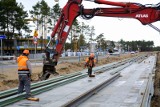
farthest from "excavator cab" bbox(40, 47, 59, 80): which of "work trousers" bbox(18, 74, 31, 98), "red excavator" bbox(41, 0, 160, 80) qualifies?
"work trousers" bbox(18, 74, 31, 98)

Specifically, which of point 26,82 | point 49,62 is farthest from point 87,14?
point 26,82

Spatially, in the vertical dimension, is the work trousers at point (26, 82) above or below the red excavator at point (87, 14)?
below

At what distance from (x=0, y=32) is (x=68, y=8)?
49479 millimetres

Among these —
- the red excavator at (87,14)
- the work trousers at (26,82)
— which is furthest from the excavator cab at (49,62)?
the work trousers at (26,82)

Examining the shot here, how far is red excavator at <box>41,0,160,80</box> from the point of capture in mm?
18734

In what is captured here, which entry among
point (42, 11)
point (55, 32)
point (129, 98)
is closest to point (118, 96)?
point (129, 98)

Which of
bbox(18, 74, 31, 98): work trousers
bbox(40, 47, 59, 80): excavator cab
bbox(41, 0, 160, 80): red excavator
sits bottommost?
bbox(18, 74, 31, 98): work trousers

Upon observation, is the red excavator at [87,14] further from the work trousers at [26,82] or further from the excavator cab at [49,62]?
the work trousers at [26,82]

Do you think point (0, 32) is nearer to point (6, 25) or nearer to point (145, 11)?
point (6, 25)

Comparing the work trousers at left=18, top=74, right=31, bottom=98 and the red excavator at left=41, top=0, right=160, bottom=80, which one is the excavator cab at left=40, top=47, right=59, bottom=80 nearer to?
the red excavator at left=41, top=0, right=160, bottom=80

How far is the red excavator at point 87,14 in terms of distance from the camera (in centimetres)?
1873

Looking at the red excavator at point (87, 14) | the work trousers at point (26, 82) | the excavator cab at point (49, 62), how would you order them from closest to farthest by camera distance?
the work trousers at point (26, 82) → the red excavator at point (87, 14) → the excavator cab at point (49, 62)

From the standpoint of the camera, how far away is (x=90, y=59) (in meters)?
23.9

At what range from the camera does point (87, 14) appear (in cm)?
2088
